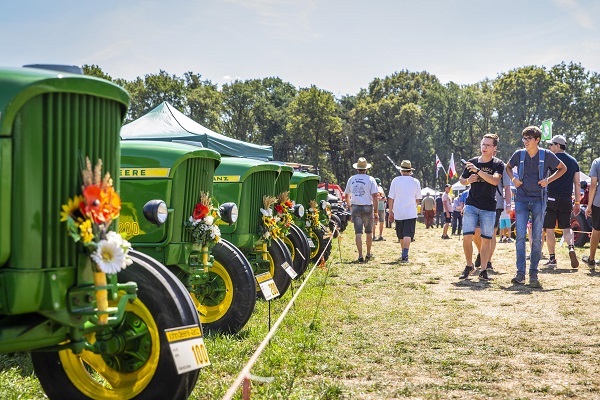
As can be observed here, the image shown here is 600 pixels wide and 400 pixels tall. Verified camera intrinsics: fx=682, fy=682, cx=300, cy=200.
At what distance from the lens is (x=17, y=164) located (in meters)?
2.75

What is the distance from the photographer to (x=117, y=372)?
3.42 meters

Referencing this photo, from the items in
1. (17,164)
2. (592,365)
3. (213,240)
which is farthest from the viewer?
(213,240)

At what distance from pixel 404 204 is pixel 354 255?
6.39 feet

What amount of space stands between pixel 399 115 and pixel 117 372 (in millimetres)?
61622

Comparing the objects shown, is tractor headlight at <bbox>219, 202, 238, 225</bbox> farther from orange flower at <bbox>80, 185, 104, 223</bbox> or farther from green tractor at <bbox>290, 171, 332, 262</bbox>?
green tractor at <bbox>290, 171, 332, 262</bbox>

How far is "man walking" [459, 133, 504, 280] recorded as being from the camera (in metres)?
9.11

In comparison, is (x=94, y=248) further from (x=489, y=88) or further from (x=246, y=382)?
(x=489, y=88)

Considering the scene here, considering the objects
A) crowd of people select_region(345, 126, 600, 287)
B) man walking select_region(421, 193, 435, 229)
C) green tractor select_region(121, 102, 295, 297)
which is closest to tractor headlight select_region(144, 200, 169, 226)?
green tractor select_region(121, 102, 295, 297)

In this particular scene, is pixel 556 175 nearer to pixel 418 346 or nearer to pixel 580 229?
pixel 418 346

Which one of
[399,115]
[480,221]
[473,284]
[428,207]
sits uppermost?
[399,115]

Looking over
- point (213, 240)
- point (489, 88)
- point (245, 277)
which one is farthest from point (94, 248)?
point (489, 88)

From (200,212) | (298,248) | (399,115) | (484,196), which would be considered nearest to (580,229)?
(484,196)

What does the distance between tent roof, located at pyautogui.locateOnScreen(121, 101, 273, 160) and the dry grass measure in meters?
4.00

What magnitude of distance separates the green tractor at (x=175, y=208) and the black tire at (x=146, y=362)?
172 centimetres
